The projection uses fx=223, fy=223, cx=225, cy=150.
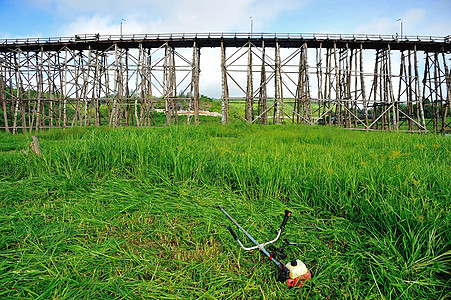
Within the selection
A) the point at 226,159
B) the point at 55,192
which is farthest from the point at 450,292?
the point at 55,192

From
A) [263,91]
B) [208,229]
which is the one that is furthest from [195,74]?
[208,229]

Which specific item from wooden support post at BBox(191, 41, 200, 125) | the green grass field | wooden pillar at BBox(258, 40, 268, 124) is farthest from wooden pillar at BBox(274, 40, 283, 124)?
the green grass field

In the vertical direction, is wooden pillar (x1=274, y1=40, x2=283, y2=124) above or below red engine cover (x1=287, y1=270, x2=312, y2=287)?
above

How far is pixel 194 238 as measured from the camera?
1.85 metres

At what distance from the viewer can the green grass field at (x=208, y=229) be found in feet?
4.60

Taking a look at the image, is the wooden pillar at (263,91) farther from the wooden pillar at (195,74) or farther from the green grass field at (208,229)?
the green grass field at (208,229)

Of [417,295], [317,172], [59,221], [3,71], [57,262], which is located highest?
[3,71]

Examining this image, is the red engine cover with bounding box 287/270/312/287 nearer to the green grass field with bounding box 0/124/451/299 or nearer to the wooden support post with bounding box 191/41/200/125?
the green grass field with bounding box 0/124/451/299

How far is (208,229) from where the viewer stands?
74.9 inches

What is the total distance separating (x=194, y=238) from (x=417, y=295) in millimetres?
1501

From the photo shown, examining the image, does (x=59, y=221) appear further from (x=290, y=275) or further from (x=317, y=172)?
(x=317, y=172)

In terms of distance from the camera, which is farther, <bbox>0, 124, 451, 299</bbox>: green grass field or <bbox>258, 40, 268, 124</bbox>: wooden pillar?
<bbox>258, 40, 268, 124</bbox>: wooden pillar

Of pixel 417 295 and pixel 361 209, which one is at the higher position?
pixel 361 209

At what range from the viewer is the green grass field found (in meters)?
1.40
